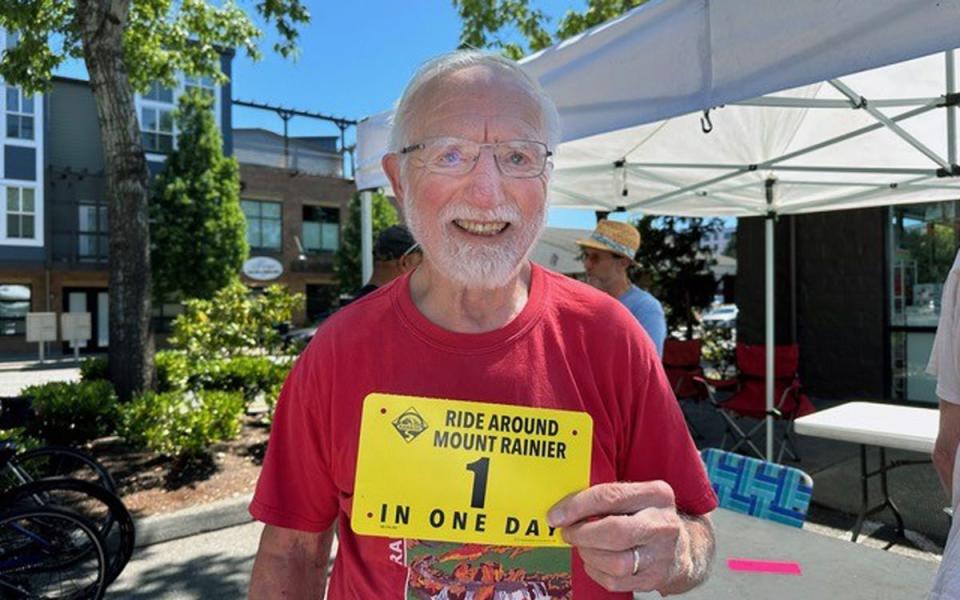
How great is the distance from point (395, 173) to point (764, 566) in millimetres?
1714

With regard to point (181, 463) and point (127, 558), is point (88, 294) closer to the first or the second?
point (181, 463)

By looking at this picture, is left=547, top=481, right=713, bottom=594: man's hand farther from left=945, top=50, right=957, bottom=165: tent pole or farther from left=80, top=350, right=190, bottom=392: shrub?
left=80, top=350, right=190, bottom=392: shrub

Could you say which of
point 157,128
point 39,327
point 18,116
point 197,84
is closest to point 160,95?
point 157,128

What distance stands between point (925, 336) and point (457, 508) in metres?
9.06

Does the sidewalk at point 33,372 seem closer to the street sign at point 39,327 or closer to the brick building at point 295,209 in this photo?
the street sign at point 39,327

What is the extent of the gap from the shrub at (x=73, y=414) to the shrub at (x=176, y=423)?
1.75 ft

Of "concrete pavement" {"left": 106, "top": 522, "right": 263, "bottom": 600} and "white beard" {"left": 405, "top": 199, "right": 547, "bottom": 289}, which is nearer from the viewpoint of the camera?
"white beard" {"left": 405, "top": 199, "right": 547, "bottom": 289}

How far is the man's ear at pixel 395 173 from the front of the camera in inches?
55.1

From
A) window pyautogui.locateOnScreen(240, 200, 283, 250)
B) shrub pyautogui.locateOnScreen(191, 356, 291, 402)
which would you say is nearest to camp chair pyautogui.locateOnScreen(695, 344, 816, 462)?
shrub pyautogui.locateOnScreen(191, 356, 291, 402)

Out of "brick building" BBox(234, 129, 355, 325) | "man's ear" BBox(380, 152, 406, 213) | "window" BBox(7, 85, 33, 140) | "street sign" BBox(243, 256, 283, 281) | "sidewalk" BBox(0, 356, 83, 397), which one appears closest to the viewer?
"man's ear" BBox(380, 152, 406, 213)

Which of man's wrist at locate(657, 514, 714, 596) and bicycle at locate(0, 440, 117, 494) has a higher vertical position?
man's wrist at locate(657, 514, 714, 596)

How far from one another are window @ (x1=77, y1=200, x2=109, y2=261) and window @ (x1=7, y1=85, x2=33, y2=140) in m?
2.93

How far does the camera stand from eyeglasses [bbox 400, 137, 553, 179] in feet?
4.14

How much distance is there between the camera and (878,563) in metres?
2.15
